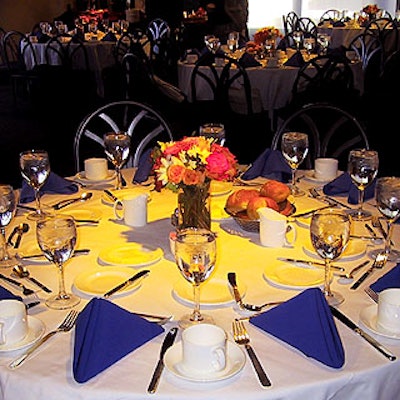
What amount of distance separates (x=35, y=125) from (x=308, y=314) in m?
5.69

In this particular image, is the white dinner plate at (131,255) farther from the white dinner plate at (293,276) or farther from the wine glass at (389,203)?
the wine glass at (389,203)

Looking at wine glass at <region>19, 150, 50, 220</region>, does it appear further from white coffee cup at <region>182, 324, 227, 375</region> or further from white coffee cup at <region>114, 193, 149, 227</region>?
white coffee cup at <region>182, 324, 227, 375</region>

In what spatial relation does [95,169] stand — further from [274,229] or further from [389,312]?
[389,312]

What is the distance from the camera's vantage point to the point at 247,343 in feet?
3.93

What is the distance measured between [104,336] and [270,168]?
4.12 ft

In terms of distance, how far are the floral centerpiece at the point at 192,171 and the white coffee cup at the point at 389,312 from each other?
0.53m

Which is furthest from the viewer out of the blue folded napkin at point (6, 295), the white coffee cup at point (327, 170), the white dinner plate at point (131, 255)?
the white coffee cup at point (327, 170)

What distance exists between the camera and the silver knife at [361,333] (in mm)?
1150

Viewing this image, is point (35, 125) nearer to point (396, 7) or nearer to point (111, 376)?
point (111, 376)

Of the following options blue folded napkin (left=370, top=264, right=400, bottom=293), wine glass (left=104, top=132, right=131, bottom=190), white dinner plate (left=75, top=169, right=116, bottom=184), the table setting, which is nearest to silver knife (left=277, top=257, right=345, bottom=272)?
the table setting

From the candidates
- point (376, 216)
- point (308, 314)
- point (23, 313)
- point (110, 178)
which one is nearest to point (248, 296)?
point (308, 314)

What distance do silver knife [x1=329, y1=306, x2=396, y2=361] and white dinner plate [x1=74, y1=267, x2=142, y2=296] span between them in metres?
0.47

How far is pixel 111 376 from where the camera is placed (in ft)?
3.62

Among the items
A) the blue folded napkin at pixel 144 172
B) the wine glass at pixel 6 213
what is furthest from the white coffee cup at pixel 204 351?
the blue folded napkin at pixel 144 172
